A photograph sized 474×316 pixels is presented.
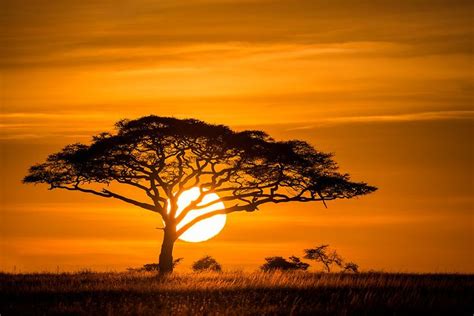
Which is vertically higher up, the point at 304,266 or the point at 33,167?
the point at 33,167

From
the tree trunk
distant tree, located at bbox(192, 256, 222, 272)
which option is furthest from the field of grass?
distant tree, located at bbox(192, 256, 222, 272)

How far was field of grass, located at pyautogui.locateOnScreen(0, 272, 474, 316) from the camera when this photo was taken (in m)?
31.9

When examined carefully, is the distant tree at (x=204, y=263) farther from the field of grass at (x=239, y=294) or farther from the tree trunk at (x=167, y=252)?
the field of grass at (x=239, y=294)

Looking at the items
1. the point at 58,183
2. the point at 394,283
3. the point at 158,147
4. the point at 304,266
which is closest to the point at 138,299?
the point at 394,283

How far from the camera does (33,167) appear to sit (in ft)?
190

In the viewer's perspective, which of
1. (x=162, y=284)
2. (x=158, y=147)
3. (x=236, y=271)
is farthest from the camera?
(x=158, y=147)

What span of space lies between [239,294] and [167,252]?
692 inches

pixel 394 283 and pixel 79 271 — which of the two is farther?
pixel 79 271

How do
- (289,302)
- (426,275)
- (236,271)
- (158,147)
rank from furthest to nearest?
1. (158,147)
2. (236,271)
3. (426,275)
4. (289,302)

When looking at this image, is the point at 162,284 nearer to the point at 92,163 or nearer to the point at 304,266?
the point at 92,163

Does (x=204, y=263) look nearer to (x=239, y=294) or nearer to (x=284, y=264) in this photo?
(x=284, y=264)

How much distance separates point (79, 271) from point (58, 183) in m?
9.20

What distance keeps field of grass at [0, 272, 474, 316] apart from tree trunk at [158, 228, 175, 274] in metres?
6.83

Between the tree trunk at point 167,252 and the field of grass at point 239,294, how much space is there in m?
6.83
